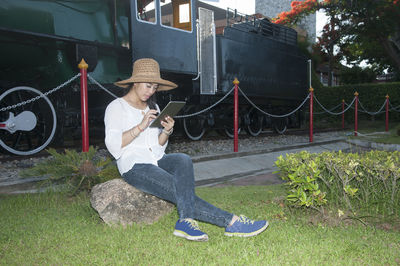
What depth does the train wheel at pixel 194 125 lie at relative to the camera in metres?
8.92

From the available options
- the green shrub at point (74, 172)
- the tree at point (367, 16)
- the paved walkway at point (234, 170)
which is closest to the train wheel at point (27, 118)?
the paved walkway at point (234, 170)

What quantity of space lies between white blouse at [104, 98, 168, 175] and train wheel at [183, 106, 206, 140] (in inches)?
221

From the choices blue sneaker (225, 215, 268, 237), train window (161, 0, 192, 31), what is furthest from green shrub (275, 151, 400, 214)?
train window (161, 0, 192, 31)

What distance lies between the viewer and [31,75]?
6105 millimetres

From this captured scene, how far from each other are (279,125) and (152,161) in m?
9.88

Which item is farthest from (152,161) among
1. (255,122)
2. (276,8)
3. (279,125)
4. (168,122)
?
(276,8)

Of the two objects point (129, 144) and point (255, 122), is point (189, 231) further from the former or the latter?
point (255, 122)

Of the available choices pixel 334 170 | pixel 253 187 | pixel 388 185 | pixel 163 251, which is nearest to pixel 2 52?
pixel 253 187

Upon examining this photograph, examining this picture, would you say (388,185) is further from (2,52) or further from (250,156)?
(2,52)

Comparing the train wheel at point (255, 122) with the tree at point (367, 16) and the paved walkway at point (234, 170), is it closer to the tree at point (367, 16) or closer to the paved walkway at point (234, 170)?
the paved walkway at point (234, 170)

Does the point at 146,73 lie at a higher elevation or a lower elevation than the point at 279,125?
higher

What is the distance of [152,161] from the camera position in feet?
10.4

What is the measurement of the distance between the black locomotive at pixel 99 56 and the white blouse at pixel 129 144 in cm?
235

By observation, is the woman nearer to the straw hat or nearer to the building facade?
the straw hat
